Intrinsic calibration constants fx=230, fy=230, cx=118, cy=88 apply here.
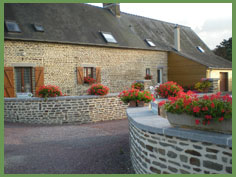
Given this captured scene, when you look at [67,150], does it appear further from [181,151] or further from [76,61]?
[76,61]

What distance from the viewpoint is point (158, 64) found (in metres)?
18.4

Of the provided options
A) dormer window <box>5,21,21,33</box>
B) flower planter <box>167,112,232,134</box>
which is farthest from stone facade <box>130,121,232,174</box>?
dormer window <box>5,21,21,33</box>

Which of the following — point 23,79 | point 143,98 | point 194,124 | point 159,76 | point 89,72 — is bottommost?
point 194,124

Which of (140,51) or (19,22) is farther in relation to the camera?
(140,51)

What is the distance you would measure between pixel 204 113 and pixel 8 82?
10.6 m

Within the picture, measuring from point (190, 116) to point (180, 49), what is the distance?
18.4 metres

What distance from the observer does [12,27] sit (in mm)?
11688

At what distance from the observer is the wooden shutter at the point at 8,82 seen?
11203 millimetres

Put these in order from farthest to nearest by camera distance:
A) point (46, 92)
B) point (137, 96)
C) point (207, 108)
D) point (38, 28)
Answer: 1. point (38, 28)
2. point (46, 92)
3. point (137, 96)
4. point (207, 108)

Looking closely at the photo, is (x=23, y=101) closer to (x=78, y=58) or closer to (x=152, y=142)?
(x=78, y=58)

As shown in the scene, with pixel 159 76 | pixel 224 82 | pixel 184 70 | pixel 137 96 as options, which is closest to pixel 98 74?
pixel 159 76

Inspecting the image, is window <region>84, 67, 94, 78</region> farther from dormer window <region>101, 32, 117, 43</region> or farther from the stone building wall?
dormer window <region>101, 32, 117, 43</region>

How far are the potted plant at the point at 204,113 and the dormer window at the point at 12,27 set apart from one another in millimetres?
10642

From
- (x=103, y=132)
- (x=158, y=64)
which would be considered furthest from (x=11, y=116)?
(x=158, y=64)
